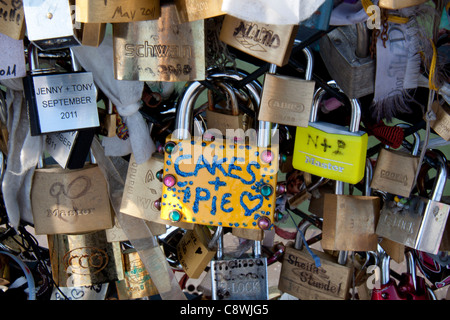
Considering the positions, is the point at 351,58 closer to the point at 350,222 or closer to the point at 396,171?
the point at 396,171

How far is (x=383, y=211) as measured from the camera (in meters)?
1.42

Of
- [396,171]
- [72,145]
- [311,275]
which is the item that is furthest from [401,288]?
[72,145]

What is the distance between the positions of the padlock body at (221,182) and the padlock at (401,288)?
0.50 meters

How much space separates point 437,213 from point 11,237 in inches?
54.0

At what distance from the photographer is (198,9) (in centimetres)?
106

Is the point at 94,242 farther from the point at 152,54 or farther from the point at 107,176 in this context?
the point at 152,54

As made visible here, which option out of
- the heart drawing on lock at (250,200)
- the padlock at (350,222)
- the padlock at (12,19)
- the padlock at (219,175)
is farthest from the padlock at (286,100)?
the padlock at (12,19)

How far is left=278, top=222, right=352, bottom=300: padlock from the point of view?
1563mm

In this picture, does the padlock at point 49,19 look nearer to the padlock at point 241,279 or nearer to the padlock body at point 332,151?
the padlock body at point 332,151

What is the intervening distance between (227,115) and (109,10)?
43cm

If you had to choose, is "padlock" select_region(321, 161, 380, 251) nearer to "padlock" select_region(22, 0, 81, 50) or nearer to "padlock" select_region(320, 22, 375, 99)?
"padlock" select_region(320, 22, 375, 99)

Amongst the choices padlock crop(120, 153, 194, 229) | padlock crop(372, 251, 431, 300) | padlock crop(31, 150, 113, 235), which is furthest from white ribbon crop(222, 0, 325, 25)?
padlock crop(372, 251, 431, 300)

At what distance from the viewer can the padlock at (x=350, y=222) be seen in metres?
1.42

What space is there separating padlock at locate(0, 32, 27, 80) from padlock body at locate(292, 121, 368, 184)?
69 cm
